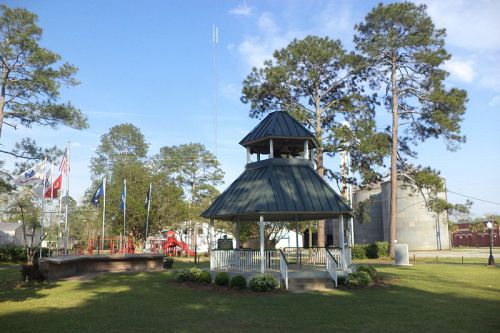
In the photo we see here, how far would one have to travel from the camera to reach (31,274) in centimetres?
2002

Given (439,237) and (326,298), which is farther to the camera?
(439,237)

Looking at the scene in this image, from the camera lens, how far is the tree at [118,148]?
209 ft

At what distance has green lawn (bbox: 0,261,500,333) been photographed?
1046cm

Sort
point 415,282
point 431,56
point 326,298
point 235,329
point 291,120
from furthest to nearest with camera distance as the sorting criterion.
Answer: point 431,56 → point 291,120 → point 415,282 → point 326,298 → point 235,329

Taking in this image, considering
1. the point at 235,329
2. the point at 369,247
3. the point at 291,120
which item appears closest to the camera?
the point at 235,329

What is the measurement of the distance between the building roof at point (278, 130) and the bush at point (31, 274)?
1180 cm

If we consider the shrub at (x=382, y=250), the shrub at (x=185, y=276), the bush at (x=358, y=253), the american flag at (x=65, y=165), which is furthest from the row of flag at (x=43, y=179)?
the shrub at (x=382, y=250)

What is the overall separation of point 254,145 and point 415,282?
33.5 ft

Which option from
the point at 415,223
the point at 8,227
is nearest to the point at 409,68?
the point at 415,223

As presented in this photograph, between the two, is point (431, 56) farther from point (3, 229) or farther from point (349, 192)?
point (3, 229)

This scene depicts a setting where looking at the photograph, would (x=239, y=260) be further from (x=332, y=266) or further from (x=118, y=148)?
(x=118, y=148)

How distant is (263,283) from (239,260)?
2.72m

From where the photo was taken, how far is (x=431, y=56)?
34.3 metres

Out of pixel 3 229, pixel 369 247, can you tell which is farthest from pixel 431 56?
pixel 3 229
